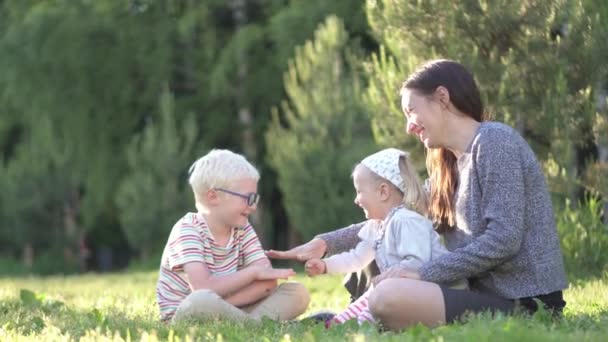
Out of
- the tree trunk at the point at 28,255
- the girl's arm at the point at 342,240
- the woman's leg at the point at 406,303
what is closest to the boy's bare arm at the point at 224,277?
the girl's arm at the point at 342,240

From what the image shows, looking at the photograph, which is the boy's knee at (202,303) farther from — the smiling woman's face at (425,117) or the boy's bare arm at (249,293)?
the smiling woman's face at (425,117)

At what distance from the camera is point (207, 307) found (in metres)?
5.55

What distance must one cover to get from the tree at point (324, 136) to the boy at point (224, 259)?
11705 mm

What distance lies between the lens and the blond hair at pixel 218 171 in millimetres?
5840

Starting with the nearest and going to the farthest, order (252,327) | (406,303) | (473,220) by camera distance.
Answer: (406,303)
(473,220)
(252,327)

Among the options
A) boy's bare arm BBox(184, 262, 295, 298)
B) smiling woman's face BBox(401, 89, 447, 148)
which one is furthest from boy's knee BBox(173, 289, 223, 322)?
smiling woman's face BBox(401, 89, 447, 148)

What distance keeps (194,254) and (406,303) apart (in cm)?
134

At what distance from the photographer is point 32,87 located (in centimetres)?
2245

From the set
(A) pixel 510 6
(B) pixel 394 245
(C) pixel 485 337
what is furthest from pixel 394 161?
(A) pixel 510 6

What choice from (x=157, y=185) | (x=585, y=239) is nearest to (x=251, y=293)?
(x=585, y=239)

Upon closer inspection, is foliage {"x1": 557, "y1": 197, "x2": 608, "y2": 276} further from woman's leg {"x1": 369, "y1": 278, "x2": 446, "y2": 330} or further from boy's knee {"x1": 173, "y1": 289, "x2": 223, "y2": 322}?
boy's knee {"x1": 173, "y1": 289, "x2": 223, "y2": 322}

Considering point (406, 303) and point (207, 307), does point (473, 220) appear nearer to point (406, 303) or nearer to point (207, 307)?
point (406, 303)

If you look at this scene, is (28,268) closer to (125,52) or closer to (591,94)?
(125,52)

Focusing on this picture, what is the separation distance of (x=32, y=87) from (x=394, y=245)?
1831cm
